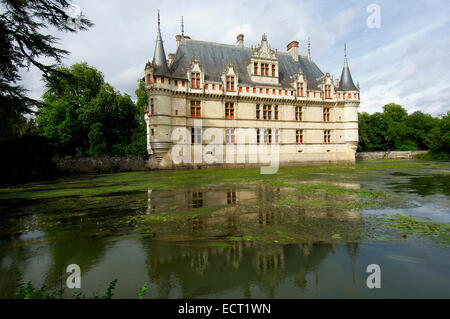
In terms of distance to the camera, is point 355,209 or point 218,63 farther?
point 218,63

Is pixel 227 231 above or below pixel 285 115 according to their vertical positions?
below

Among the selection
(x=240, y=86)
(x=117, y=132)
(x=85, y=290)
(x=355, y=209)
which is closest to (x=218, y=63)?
(x=240, y=86)

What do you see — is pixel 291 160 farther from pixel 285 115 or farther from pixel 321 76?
pixel 321 76

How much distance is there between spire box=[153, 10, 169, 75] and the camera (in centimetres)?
2370

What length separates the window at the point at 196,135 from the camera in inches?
1018

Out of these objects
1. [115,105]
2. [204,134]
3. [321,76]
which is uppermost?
[321,76]

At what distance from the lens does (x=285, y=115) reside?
96.6 feet

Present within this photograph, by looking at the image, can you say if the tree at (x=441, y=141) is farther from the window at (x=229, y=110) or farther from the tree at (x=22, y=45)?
the tree at (x=22, y=45)

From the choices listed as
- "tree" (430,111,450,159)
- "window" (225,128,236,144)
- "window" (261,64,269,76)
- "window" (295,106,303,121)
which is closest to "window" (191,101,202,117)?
"window" (225,128,236,144)

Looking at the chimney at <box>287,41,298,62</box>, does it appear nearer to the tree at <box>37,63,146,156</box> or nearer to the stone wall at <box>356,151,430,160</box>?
the stone wall at <box>356,151,430,160</box>

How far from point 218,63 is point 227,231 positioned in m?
26.8

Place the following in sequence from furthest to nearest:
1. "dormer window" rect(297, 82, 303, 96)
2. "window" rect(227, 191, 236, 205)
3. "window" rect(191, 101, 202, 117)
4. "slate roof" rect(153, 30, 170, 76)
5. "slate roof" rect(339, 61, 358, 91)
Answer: "slate roof" rect(339, 61, 358, 91), "dormer window" rect(297, 82, 303, 96), "window" rect(191, 101, 202, 117), "slate roof" rect(153, 30, 170, 76), "window" rect(227, 191, 236, 205)

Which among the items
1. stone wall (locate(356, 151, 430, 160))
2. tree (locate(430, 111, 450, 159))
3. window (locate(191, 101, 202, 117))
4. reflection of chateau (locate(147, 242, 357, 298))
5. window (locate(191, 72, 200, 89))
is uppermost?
window (locate(191, 72, 200, 89))
